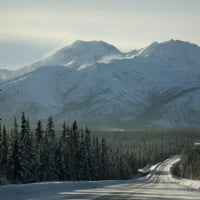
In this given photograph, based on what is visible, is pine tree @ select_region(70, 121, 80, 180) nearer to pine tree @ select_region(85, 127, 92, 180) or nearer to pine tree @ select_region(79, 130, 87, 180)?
pine tree @ select_region(79, 130, 87, 180)

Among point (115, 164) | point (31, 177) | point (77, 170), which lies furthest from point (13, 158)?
point (115, 164)

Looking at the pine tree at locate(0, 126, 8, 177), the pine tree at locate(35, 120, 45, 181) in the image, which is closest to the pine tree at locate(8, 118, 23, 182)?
the pine tree at locate(0, 126, 8, 177)

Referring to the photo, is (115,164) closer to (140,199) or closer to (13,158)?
(13,158)

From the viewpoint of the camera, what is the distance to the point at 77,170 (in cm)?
10075

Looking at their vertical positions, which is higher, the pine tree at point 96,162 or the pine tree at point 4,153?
the pine tree at point 4,153

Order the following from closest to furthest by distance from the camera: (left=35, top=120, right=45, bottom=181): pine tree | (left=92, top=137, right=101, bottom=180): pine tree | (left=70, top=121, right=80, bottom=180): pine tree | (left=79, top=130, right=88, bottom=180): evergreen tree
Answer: (left=35, top=120, right=45, bottom=181): pine tree < (left=70, top=121, right=80, bottom=180): pine tree < (left=79, top=130, right=88, bottom=180): evergreen tree < (left=92, top=137, right=101, bottom=180): pine tree

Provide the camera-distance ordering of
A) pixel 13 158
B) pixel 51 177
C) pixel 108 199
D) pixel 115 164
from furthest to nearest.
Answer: pixel 115 164
pixel 51 177
pixel 13 158
pixel 108 199

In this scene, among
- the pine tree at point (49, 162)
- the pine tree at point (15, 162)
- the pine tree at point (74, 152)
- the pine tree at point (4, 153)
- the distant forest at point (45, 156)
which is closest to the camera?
the pine tree at point (15, 162)

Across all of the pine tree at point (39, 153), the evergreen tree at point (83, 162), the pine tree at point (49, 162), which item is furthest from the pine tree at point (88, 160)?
the pine tree at point (49, 162)

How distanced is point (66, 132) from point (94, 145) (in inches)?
626

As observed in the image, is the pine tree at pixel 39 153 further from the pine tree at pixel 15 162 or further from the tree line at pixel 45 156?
the pine tree at pixel 15 162

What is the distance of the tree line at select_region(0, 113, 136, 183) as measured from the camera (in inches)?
3012

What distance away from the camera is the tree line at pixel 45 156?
251 ft

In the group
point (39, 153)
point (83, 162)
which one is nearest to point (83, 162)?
point (83, 162)
